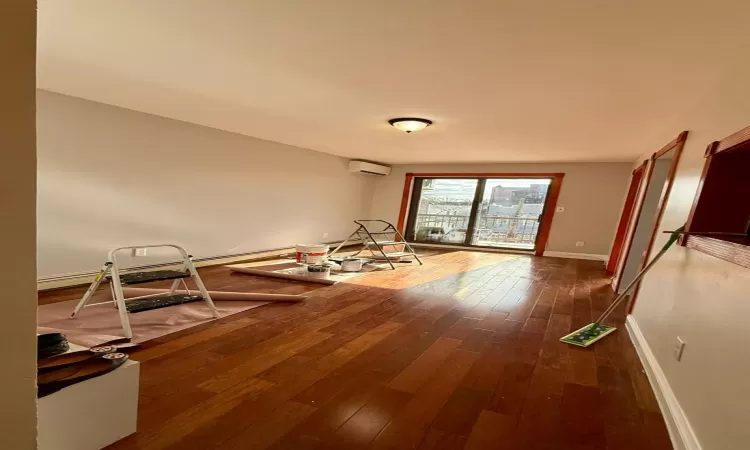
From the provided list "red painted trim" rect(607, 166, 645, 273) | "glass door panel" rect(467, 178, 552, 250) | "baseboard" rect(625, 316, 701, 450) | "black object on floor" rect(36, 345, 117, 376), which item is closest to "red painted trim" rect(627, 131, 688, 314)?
"baseboard" rect(625, 316, 701, 450)

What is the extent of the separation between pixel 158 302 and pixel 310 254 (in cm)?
245

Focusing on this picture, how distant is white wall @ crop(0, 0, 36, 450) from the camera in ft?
2.22

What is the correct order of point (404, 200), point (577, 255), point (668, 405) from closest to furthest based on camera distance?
1. point (668, 405)
2. point (577, 255)
3. point (404, 200)

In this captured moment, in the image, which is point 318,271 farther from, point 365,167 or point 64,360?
point 365,167

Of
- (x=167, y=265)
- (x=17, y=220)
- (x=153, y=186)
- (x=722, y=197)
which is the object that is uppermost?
(x=722, y=197)

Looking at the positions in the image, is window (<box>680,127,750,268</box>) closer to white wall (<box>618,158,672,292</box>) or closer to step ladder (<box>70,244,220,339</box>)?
white wall (<box>618,158,672,292</box>)

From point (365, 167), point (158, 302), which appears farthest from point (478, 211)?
point (158, 302)

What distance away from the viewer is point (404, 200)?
27.2ft

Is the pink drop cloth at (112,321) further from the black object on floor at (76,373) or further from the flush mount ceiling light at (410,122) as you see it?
the flush mount ceiling light at (410,122)

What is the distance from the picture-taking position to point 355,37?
1.93 metres

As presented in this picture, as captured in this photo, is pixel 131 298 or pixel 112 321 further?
pixel 131 298

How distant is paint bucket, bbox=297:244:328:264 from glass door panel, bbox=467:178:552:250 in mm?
4280

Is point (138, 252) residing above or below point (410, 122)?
below

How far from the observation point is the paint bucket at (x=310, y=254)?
4.91m
